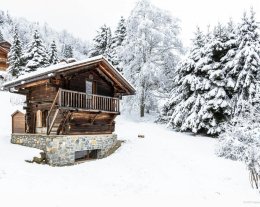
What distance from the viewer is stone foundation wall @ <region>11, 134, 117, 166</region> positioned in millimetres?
18094

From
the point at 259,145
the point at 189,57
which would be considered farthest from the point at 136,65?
the point at 259,145

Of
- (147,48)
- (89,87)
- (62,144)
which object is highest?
(147,48)

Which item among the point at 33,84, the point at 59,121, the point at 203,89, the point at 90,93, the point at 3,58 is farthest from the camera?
the point at 3,58

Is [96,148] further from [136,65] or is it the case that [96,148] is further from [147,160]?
[136,65]

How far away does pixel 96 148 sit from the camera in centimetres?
2088

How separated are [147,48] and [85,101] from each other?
16176mm

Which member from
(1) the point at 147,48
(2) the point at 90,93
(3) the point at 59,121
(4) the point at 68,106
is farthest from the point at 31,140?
(1) the point at 147,48

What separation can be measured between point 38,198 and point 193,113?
1861cm

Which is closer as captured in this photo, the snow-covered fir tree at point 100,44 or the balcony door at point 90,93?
the balcony door at point 90,93

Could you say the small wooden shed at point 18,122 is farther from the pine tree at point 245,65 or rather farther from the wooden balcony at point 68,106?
the pine tree at point 245,65

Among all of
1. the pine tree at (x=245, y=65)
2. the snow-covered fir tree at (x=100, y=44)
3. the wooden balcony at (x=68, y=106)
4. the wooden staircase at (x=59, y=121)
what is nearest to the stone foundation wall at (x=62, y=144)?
the wooden staircase at (x=59, y=121)

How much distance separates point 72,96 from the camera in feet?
63.8

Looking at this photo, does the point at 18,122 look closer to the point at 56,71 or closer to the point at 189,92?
the point at 56,71

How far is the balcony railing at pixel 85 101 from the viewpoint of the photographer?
18.0 m
